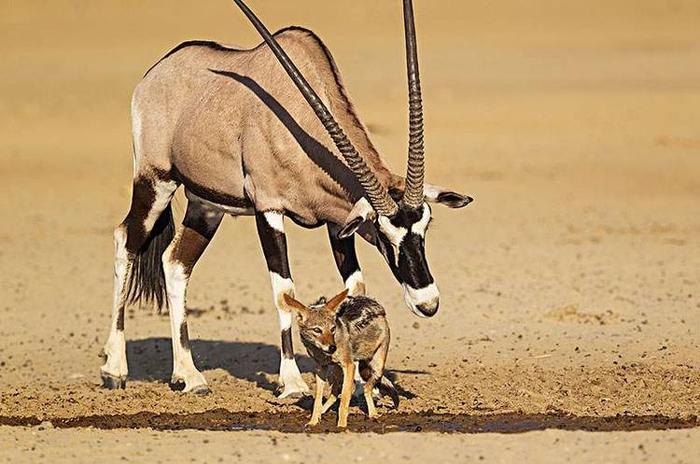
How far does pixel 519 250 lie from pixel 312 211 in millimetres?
7918

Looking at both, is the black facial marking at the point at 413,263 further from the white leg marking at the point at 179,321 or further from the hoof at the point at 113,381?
the hoof at the point at 113,381

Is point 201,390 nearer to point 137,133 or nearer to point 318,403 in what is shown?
point 318,403

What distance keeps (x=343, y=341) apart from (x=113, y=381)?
319 centimetres

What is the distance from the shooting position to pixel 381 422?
378 inches

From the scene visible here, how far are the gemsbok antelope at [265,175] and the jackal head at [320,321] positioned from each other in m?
0.58

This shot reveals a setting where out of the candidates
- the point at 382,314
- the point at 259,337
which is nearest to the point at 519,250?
the point at 259,337

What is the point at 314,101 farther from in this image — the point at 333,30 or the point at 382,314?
the point at 333,30

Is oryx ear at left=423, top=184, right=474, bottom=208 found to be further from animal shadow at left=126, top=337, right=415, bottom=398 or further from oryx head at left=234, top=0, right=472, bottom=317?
animal shadow at left=126, top=337, right=415, bottom=398

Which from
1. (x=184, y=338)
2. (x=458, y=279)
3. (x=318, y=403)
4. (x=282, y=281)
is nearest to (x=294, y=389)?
(x=282, y=281)

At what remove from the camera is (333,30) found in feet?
175

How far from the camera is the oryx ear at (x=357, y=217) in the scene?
965cm

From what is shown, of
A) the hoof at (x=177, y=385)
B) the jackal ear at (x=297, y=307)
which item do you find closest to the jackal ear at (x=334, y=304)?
the jackal ear at (x=297, y=307)

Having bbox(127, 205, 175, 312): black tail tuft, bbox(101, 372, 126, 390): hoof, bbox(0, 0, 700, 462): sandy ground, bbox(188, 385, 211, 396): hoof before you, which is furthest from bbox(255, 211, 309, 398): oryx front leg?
bbox(127, 205, 175, 312): black tail tuft

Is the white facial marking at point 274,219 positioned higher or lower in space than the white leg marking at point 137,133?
lower
